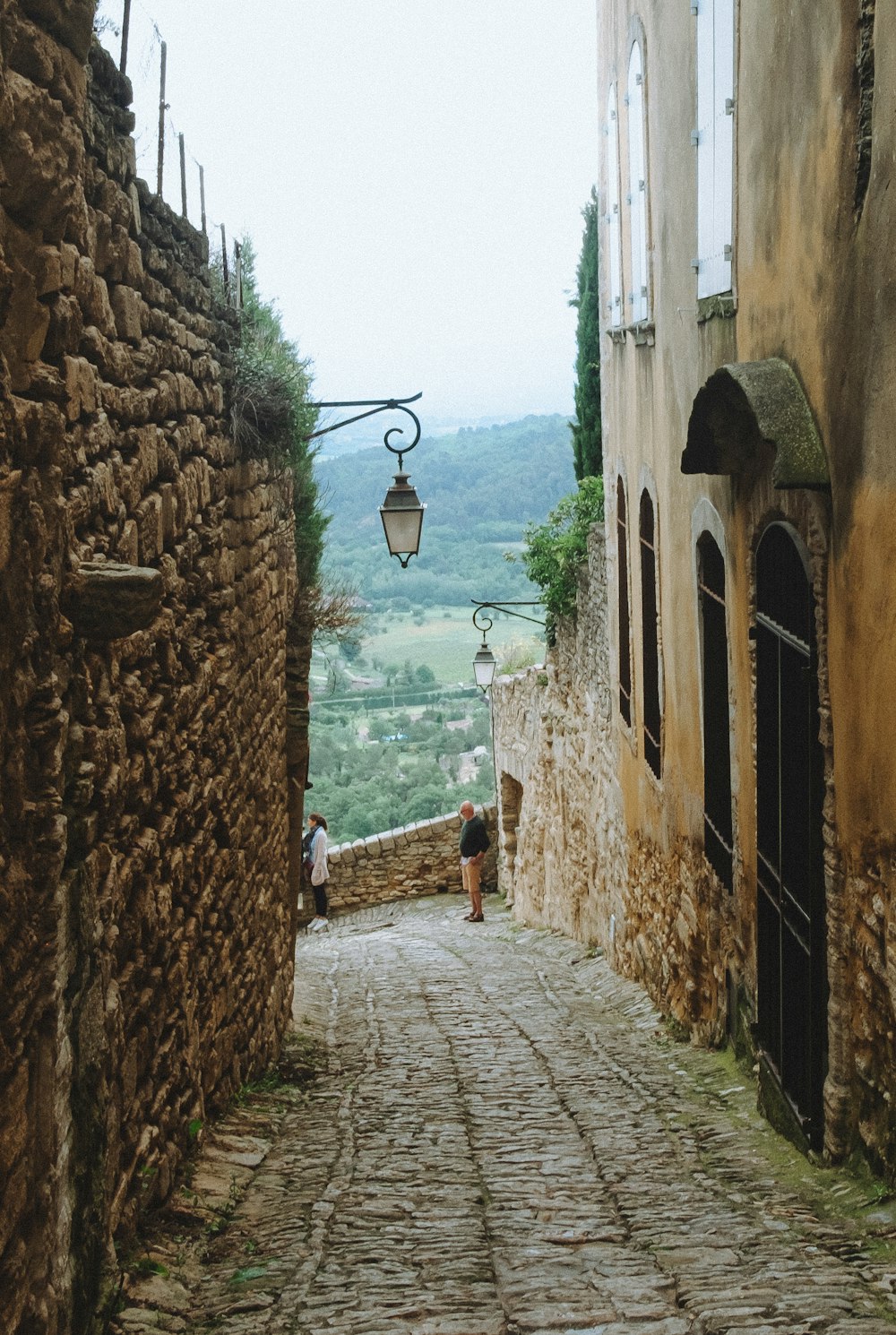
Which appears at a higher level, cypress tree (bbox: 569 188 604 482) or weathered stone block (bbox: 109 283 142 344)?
cypress tree (bbox: 569 188 604 482)

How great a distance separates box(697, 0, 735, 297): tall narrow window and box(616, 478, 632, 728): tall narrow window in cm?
382

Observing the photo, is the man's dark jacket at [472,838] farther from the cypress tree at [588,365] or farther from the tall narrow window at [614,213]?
the tall narrow window at [614,213]

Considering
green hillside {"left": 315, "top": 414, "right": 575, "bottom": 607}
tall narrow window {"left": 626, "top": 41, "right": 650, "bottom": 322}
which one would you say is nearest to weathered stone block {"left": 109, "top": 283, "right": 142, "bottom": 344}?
tall narrow window {"left": 626, "top": 41, "right": 650, "bottom": 322}

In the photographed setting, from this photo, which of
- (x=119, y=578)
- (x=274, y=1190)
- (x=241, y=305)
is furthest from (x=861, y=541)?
(x=241, y=305)

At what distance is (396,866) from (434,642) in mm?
41955

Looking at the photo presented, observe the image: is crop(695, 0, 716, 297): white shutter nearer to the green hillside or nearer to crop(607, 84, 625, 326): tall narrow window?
crop(607, 84, 625, 326): tall narrow window

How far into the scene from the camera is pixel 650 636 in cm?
875

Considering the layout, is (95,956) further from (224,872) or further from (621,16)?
(621,16)

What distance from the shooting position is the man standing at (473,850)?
1511cm

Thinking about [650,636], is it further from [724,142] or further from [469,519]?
[469,519]

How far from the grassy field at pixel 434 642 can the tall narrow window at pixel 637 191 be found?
4250 cm

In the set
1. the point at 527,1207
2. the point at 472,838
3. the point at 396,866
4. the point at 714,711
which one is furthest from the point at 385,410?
the point at 396,866

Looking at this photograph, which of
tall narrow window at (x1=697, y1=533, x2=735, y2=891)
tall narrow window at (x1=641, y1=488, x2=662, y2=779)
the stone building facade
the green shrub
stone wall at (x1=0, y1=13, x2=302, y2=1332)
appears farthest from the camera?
the green shrub

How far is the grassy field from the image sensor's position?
5488 cm
